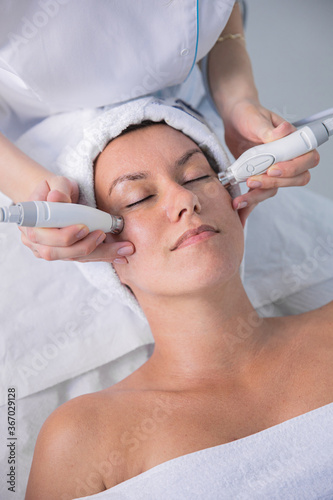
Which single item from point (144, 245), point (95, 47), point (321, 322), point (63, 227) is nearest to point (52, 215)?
point (63, 227)

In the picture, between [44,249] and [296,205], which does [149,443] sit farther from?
[296,205]

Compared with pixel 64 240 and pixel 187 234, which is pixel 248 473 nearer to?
pixel 187 234

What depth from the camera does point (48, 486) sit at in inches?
44.0

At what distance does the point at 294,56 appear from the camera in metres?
2.21

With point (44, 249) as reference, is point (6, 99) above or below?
above

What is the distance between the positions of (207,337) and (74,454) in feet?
1.45

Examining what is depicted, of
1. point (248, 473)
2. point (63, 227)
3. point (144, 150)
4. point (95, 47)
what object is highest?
point (95, 47)

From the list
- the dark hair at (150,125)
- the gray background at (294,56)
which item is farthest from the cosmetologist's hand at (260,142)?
the gray background at (294,56)

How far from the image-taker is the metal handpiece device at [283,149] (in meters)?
1.19

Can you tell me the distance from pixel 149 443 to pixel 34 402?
18.9 inches

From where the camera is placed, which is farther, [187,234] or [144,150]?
[144,150]

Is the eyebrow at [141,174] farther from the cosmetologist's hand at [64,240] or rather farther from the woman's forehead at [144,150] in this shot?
the cosmetologist's hand at [64,240]

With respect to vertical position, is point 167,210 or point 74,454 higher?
point 167,210

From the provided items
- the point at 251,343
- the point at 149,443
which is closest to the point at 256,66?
the point at 251,343
